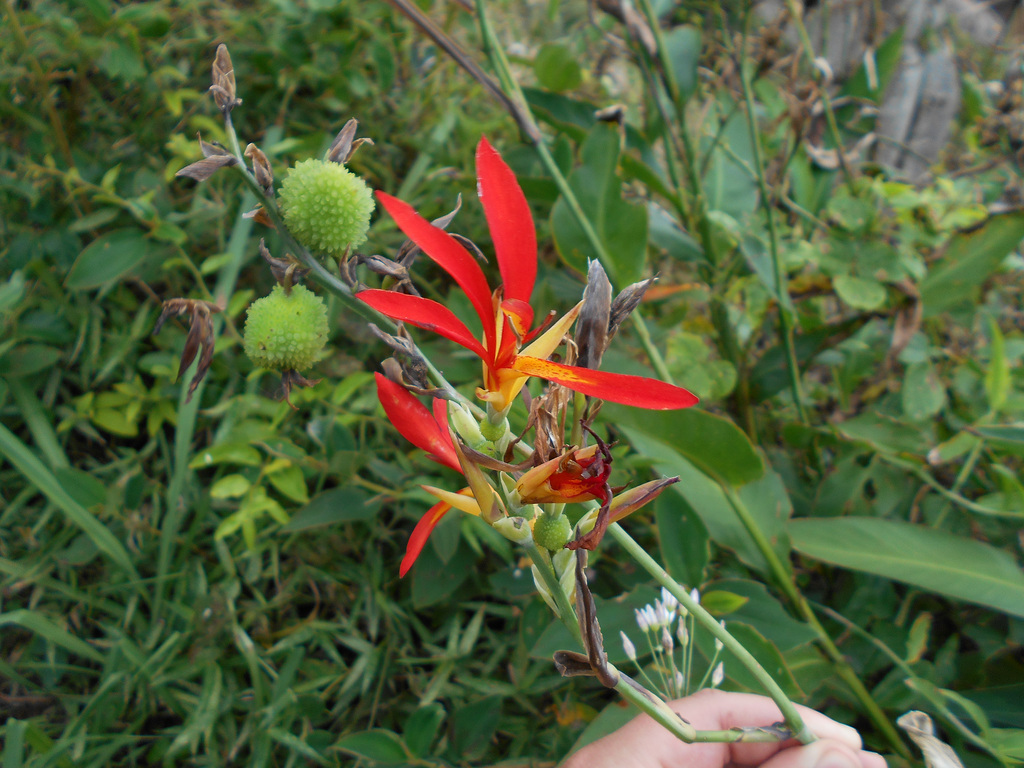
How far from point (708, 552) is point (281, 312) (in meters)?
0.55

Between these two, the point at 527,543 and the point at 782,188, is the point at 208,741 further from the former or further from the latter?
the point at 782,188

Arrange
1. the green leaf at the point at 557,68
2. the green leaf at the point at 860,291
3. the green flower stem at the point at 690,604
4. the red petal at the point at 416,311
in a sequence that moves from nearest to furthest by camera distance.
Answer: the red petal at the point at 416,311 → the green flower stem at the point at 690,604 → the green leaf at the point at 860,291 → the green leaf at the point at 557,68

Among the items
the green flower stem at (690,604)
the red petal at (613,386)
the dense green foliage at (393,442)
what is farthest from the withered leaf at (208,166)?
the dense green foliage at (393,442)

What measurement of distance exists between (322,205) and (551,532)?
0.77ft

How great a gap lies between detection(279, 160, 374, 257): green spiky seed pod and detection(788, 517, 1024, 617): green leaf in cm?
65

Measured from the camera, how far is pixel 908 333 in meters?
0.90

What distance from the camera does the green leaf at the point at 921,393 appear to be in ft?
2.85

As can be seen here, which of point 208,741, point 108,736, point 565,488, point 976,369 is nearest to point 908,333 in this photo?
point 976,369

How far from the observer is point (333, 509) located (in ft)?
2.63

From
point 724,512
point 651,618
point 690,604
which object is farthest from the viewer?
point 724,512

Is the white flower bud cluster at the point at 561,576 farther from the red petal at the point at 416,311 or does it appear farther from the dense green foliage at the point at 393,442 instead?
the dense green foliage at the point at 393,442

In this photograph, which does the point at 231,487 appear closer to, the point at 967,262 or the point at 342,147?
the point at 342,147

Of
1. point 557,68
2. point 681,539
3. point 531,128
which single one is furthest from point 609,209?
point 681,539

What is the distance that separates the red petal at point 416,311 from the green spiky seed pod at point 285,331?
0.07m
